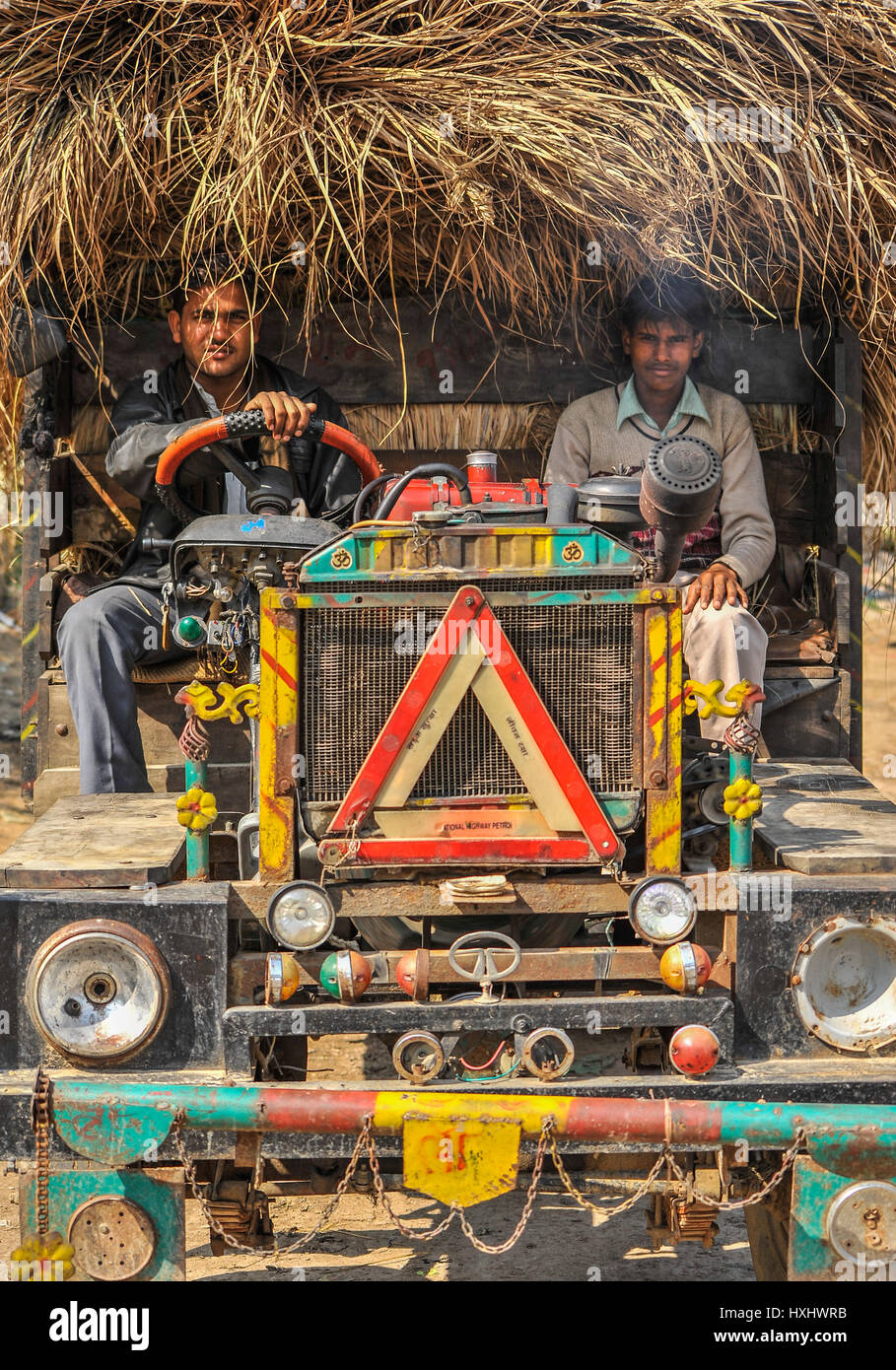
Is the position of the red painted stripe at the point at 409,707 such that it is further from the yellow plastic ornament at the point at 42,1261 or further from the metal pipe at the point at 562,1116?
the yellow plastic ornament at the point at 42,1261

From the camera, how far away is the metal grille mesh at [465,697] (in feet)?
12.3

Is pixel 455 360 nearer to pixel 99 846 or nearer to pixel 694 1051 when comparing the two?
pixel 99 846

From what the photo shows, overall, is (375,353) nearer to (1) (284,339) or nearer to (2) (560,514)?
(1) (284,339)

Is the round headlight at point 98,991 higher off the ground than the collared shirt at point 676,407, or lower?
lower

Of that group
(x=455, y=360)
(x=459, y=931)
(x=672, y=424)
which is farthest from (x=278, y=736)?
(x=455, y=360)

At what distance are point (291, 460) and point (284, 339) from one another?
80 centimetres

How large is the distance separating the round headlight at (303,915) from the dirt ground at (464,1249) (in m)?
0.70

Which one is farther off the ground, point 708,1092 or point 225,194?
point 225,194

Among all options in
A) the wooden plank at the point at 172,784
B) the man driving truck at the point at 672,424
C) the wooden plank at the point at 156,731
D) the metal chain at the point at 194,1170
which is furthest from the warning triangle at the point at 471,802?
the man driving truck at the point at 672,424

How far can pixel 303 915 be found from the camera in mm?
3617

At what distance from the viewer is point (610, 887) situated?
3.79 m

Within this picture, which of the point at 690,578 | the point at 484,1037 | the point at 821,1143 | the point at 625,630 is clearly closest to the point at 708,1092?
the point at 821,1143

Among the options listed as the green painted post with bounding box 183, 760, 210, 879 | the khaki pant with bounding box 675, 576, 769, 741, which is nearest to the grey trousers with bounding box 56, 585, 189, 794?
the green painted post with bounding box 183, 760, 210, 879

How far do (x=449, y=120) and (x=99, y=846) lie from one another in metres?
2.69
